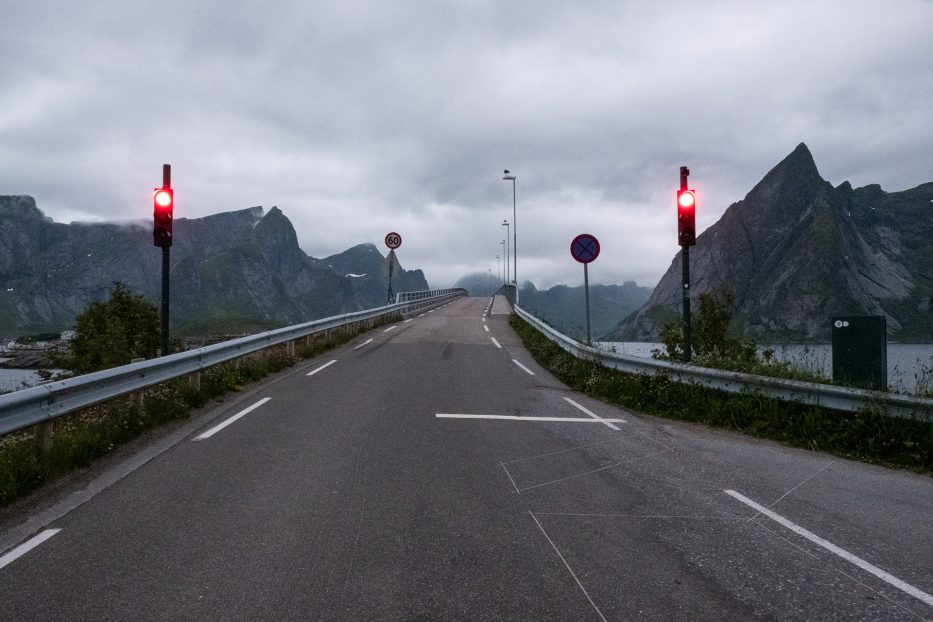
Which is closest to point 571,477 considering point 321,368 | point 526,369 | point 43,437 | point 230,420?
point 230,420

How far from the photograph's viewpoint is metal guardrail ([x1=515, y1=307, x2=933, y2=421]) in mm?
6883

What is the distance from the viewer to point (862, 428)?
23.5 feet

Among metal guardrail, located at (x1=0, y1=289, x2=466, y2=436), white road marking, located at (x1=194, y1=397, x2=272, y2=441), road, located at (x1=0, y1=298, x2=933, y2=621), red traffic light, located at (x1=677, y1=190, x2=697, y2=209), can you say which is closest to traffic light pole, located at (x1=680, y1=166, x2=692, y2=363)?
red traffic light, located at (x1=677, y1=190, x2=697, y2=209)

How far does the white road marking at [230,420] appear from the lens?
7.30 metres

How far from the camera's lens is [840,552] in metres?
3.99

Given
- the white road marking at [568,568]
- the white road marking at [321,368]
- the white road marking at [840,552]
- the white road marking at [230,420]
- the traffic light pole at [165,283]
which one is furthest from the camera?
the white road marking at [321,368]

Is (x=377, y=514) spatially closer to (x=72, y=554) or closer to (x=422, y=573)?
(x=422, y=573)

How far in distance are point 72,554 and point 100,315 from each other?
35.0m

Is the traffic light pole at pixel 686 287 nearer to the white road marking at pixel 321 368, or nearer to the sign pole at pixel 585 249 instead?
the sign pole at pixel 585 249

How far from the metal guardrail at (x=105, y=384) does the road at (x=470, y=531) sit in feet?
3.39

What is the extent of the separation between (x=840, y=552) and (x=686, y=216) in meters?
7.87

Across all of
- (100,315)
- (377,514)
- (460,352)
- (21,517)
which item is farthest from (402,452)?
(100,315)

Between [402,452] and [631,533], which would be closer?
[631,533]

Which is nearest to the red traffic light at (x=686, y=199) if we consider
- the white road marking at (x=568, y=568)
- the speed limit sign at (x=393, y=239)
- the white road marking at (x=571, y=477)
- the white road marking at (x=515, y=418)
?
the white road marking at (x=515, y=418)
